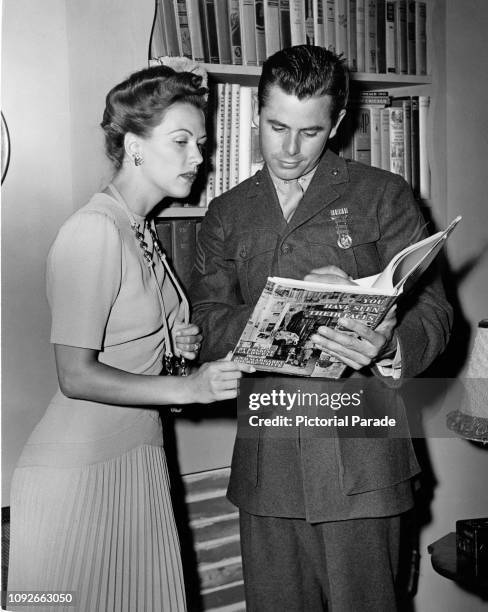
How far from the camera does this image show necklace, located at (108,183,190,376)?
160 centimetres

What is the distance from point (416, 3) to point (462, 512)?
154 centimetres

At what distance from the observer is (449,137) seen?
2205 mm

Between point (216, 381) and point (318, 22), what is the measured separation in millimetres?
1069

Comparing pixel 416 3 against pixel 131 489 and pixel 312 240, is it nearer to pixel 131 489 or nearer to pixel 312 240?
pixel 312 240

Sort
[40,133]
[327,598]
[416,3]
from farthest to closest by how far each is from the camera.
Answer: [416,3] → [40,133] → [327,598]

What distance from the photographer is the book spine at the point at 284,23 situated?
1948 mm

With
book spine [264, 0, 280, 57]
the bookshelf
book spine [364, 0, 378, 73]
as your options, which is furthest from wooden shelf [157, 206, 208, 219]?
book spine [364, 0, 378, 73]

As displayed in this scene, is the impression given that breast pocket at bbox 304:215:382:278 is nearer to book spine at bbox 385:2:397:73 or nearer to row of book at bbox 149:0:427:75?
row of book at bbox 149:0:427:75

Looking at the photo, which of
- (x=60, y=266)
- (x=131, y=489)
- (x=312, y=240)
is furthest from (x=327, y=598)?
(x=60, y=266)

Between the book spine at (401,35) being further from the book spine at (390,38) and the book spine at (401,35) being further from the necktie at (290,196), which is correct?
the necktie at (290,196)

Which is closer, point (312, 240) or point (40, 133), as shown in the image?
point (312, 240)

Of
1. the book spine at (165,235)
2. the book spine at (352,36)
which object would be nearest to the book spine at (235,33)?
the book spine at (352,36)

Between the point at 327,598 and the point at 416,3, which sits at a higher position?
the point at 416,3

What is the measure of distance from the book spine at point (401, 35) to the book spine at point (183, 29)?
642 millimetres
